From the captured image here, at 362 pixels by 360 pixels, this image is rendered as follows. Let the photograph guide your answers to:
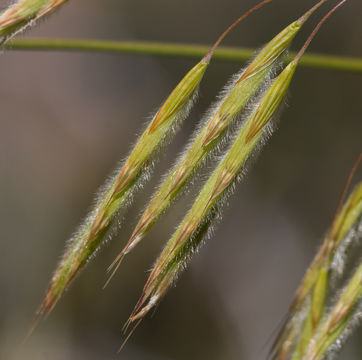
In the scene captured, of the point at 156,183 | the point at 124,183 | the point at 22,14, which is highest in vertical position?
the point at 156,183

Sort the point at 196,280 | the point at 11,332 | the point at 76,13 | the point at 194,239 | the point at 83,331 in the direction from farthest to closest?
the point at 76,13 → the point at 196,280 → the point at 83,331 → the point at 11,332 → the point at 194,239

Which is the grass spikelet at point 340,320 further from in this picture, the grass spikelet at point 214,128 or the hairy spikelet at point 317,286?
the grass spikelet at point 214,128

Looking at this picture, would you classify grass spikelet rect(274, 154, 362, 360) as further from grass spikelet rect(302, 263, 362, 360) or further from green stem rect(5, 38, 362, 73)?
green stem rect(5, 38, 362, 73)

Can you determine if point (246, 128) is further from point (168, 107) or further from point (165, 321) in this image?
point (165, 321)

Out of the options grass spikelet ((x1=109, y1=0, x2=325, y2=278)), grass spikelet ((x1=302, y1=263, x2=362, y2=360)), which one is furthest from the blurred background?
grass spikelet ((x1=109, y1=0, x2=325, y2=278))

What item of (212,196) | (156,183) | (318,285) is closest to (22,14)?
(212,196)

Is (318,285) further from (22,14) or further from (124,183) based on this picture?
(22,14)

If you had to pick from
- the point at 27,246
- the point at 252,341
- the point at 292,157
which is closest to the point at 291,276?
the point at 252,341
